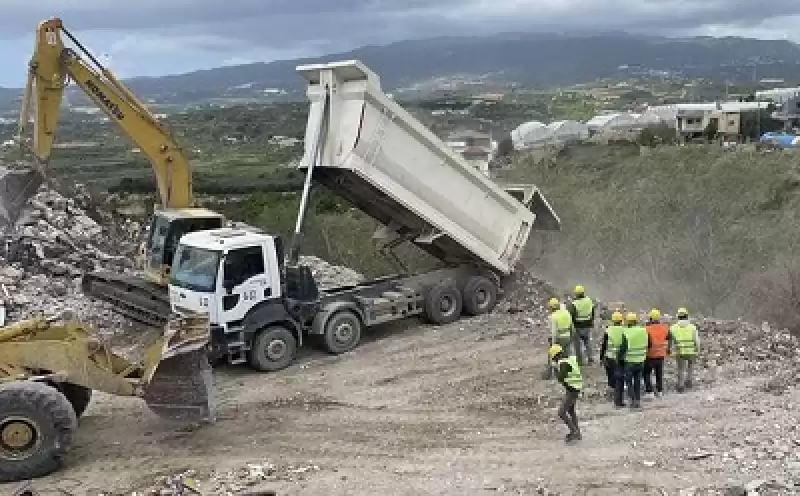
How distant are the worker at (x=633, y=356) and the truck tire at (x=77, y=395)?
561 centimetres

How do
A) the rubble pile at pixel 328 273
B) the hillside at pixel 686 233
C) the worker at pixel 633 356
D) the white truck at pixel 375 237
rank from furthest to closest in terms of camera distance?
the hillside at pixel 686 233 → the rubble pile at pixel 328 273 → the white truck at pixel 375 237 → the worker at pixel 633 356

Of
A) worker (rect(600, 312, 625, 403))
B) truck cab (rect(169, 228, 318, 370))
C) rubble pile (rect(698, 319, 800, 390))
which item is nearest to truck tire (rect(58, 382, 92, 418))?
truck cab (rect(169, 228, 318, 370))

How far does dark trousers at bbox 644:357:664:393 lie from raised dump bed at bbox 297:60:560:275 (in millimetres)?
3757

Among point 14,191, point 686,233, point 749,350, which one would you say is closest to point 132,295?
point 14,191

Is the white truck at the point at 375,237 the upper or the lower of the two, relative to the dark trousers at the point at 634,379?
upper

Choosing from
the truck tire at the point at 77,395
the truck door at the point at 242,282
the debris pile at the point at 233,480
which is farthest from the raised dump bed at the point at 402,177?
the debris pile at the point at 233,480

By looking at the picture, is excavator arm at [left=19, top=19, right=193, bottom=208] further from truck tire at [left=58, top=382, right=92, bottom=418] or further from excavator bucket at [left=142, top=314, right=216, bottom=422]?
excavator bucket at [left=142, top=314, right=216, bottom=422]

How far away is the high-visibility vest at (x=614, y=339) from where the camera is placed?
9648 millimetres

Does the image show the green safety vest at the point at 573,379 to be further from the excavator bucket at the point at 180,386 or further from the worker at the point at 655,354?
the excavator bucket at the point at 180,386

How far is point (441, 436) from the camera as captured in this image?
904 centimetres

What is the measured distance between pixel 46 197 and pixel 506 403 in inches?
448

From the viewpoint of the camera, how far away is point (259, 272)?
1105 centimetres

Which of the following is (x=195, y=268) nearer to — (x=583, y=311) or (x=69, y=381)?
(x=69, y=381)

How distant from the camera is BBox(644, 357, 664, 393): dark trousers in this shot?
985 cm
